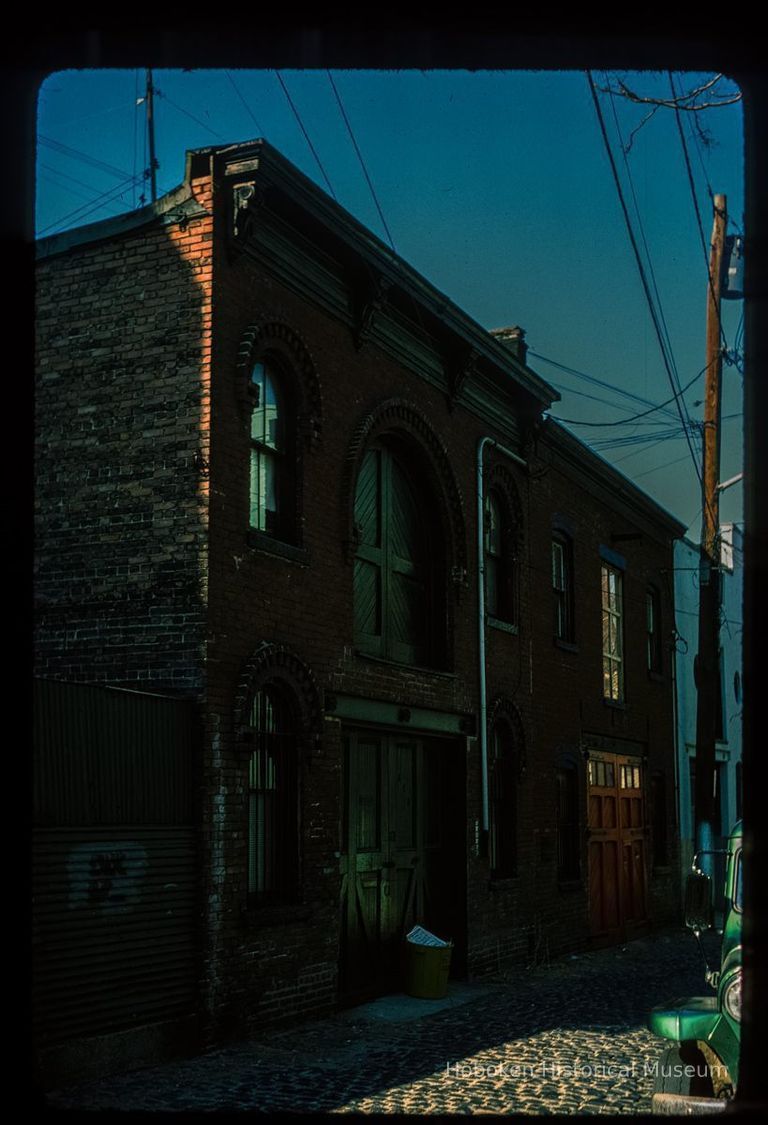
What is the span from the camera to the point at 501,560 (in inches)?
728

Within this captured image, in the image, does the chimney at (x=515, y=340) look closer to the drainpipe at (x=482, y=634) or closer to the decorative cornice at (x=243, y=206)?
the drainpipe at (x=482, y=634)

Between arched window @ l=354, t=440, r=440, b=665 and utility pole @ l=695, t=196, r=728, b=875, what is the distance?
3.32m

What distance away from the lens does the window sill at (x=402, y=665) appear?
13.9 m

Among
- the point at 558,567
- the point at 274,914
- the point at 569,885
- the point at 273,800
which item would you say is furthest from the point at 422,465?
the point at 569,885

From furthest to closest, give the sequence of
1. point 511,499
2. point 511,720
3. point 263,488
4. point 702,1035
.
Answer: point 511,499
point 511,720
point 263,488
point 702,1035

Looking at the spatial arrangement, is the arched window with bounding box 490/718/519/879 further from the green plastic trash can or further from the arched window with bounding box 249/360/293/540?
the arched window with bounding box 249/360/293/540

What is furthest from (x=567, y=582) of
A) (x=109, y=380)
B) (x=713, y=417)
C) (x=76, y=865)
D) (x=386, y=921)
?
(x=76, y=865)

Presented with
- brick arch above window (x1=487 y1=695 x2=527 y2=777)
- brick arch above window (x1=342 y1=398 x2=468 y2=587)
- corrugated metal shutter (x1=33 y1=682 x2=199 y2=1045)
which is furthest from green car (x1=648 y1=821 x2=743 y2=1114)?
brick arch above window (x1=487 y1=695 x2=527 y2=777)

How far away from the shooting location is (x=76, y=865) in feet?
31.1

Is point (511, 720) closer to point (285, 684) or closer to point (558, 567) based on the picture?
point (558, 567)

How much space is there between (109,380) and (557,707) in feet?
33.8

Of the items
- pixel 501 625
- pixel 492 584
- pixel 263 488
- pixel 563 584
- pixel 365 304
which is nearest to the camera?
pixel 263 488

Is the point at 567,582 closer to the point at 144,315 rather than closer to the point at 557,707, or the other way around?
the point at 557,707

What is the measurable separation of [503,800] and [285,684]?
258 inches
